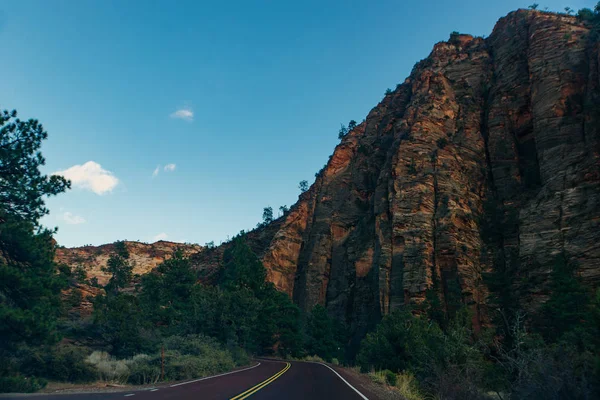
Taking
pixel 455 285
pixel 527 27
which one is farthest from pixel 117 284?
pixel 527 27

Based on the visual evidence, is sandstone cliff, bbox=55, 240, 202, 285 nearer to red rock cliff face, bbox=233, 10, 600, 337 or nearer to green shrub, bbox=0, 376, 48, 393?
red rock cliff face, bbox=233, 10, 600, 337

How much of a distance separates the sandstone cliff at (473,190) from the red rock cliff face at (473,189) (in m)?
0.15

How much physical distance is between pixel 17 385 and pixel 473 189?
1887 inches

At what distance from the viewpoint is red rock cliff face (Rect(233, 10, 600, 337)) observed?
34.7m

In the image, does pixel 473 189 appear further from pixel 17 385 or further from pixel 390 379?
pixel 17 385

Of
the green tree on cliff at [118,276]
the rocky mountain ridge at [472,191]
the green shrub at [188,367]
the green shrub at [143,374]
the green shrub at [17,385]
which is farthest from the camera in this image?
the green tree on cliff at [118,276]

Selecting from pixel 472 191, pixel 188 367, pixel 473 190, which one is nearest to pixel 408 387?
pixel 188 367

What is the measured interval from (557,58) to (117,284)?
262ft

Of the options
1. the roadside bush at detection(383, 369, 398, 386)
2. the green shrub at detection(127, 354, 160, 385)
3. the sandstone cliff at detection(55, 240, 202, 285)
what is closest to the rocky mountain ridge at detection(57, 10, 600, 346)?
the roadside bush at detection(383, 369, 398, 386)

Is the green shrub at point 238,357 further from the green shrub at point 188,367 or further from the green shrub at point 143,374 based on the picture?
the green shrub at point 143,374

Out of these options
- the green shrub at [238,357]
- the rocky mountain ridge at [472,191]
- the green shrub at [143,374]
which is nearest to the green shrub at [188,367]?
the green shrub at [143,374]

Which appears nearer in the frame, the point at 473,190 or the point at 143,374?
the point at 143,374

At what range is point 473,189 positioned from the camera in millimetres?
47656

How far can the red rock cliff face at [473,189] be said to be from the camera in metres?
34.7
